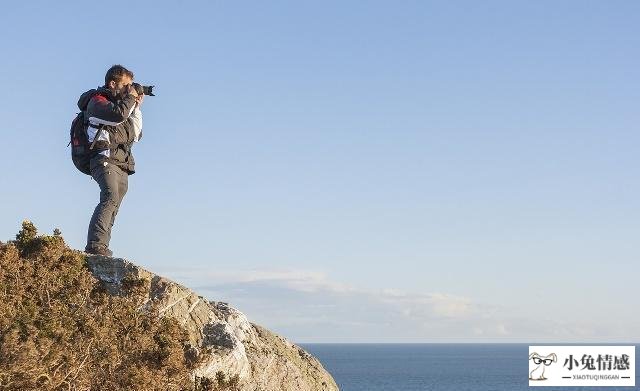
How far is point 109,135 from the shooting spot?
12414mm

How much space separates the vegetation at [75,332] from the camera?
8.66 meters

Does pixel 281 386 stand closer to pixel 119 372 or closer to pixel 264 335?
pixel 264 335

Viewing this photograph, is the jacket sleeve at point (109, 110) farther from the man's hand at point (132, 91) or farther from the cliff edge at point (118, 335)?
the cliff edge at point (118, 335)

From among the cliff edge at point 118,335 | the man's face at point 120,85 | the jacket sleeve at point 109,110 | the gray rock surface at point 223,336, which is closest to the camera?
the cliff edge at point 118,335

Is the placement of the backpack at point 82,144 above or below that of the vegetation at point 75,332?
above

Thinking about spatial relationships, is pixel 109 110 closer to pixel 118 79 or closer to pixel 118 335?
pixel 118 79

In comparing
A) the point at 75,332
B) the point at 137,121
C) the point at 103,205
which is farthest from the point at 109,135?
the point at 75,332

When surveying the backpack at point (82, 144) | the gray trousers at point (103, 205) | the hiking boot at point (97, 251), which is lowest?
the hiking boot at point (97, 251)

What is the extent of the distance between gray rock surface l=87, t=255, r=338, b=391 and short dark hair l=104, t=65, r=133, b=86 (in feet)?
8.37

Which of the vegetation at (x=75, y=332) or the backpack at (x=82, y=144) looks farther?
the backpack at (x=82, y=144)

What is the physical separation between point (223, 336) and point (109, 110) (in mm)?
3471

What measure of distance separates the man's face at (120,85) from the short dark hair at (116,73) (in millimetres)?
40
